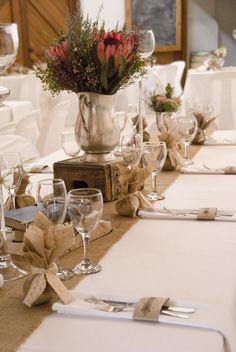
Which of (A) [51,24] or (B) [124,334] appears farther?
(A) [51,24]

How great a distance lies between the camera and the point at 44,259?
1.07 meters

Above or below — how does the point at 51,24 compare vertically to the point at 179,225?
above

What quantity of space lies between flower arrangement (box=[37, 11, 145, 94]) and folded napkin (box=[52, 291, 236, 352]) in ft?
2.60

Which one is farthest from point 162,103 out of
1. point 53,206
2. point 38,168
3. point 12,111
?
point 12,111

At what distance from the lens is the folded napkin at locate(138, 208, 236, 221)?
156 cm

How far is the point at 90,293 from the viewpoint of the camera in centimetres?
111

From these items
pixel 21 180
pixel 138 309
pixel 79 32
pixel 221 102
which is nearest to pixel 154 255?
pixel 138 309

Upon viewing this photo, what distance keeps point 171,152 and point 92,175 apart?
467mm

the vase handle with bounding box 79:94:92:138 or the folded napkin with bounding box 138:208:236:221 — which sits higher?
the vase handle with bounding box 79:94:92:138

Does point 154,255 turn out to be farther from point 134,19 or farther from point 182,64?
point 134,19

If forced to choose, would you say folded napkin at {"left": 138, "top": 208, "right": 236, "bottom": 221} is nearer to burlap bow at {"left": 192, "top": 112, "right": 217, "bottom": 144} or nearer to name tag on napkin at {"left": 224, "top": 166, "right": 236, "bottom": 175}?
name tag on napkin at {"left": 224, "top": 166, "right": 236, "bottom": 175}

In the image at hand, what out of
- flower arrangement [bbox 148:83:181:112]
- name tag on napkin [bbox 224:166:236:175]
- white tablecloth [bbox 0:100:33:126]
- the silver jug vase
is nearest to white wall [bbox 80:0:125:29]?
white tablecloth [bbox 0:100:33:126]

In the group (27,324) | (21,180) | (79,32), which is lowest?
(27,324)

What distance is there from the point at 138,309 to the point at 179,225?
555 millimetres
